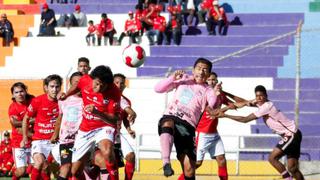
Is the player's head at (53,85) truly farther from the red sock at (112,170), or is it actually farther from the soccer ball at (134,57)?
the red sock at (112,170)

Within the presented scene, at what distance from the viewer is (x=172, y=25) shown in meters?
31.1

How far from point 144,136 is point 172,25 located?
679 cm

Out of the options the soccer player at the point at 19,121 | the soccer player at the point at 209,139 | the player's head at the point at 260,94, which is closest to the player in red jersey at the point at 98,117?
the soccer player at the point at 19,121

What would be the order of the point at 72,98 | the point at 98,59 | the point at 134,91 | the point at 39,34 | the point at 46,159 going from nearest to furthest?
1. the point at 72,98
2. the point at 46,159
3. the point at 134,91
4. the point at 98,59
5. the point at 39,34

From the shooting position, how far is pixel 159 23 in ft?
102

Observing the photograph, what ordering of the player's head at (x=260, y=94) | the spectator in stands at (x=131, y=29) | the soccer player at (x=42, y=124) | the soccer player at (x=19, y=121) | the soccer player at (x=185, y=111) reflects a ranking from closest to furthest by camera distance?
the soccer player at (x=185, y=111), the soccer player at (x=42, y=124), the soccer player at (x=19, y=121), the player's head at (x=260, y=94), the spectator in stands at (x=131, y=29)

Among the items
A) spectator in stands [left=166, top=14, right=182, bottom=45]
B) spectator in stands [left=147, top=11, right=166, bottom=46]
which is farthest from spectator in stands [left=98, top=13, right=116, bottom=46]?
spectator in stands [left=166, top=14, right=182, bottom=45]

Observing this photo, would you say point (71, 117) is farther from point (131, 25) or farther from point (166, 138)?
point (131, 25)

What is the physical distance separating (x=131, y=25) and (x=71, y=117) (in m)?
15.6

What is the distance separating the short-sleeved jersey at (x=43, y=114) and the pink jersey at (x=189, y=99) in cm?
274

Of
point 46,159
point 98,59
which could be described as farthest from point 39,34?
point 46,159

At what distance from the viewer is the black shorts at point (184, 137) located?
14.6 m

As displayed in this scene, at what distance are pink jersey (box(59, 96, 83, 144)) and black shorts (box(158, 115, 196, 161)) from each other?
1852mm

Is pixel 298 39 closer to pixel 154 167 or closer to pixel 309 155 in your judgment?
pixel 309 155
